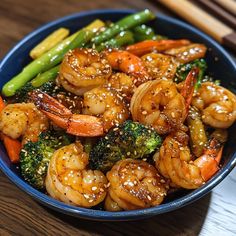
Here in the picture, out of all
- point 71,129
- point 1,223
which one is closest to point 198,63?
point 71,129

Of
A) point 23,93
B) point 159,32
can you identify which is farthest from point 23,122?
point 159,32

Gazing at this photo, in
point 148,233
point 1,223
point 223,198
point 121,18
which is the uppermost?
point 121,18

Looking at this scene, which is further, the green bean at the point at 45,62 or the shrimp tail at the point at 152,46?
the shrimp tail at the point at 152,46

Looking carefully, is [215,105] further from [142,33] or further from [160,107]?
[142,33]

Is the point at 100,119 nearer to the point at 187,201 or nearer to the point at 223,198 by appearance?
the point at 187,201

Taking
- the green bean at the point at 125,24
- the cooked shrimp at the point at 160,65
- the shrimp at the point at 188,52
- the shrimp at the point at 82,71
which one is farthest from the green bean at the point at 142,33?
the shrimp at the point at 82,71

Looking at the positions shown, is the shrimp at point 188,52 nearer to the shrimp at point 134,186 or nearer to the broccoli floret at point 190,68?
the broccoli floret at point 190,68
